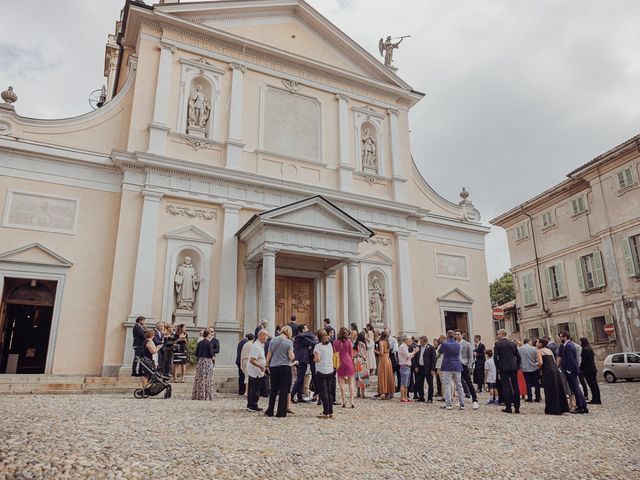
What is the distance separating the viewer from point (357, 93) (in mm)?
19266

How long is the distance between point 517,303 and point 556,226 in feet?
19.2

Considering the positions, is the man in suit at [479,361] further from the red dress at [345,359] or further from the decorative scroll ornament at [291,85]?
the decorative scroll ornament at [291,85]

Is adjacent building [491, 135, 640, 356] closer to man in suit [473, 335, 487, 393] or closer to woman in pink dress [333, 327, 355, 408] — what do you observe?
man in suit [473, 335, 487, 393]

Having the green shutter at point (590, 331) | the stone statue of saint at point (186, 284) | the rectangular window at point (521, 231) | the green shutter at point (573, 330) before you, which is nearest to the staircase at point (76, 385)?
the stone statue of saint at point (186, 284)

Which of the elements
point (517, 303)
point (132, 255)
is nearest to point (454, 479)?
point (132, 255)

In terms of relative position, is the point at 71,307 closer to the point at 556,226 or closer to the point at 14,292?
the point at 14,292

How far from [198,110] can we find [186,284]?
243 inches

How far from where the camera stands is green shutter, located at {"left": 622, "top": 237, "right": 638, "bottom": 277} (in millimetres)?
22000

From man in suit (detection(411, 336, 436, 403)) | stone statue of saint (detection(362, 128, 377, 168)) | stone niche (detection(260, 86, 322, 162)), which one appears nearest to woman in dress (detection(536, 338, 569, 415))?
man in suit (detection(411, 336, 436, 403))

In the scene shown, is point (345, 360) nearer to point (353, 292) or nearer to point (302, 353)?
point (302, 353)

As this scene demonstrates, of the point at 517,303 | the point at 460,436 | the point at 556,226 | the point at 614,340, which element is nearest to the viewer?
the point at 460,436

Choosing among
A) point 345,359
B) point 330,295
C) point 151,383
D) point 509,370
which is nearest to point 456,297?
point 330,295

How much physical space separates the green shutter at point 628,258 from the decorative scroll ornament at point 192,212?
64.7 ft

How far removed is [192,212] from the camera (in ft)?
48.1
